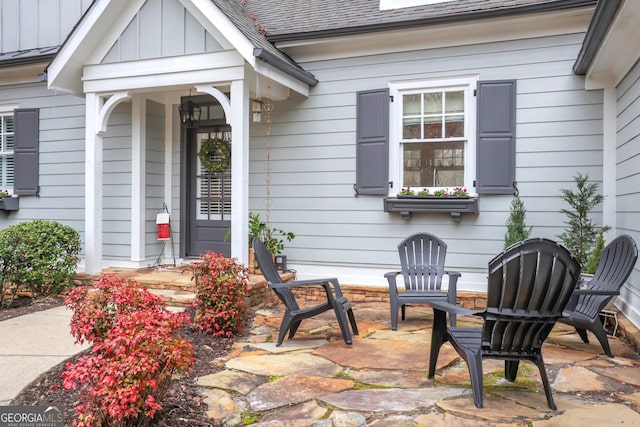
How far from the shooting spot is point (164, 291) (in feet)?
18.9

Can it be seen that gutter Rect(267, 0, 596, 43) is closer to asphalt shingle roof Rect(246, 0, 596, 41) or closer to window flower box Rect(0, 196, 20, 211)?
asphalt shingle roof Rect(246, 0, 596, 41)

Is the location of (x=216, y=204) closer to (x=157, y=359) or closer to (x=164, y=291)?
(x=164, y=291)

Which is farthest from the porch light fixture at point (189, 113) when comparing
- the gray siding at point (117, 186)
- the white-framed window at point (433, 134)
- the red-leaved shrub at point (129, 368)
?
the red-leaved shrub at point (129, 368)

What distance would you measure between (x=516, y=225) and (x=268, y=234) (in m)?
2.89

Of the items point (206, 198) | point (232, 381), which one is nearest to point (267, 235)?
point (206, 198)

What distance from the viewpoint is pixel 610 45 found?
4.33 metres

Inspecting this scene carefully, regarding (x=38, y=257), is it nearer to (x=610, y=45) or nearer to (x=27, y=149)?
(x=27, y=149)

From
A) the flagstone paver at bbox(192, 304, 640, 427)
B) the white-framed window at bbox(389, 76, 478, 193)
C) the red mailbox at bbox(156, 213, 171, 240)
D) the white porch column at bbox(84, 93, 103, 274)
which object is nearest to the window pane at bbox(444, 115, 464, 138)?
the white-framed window at bbox(389, 76, 478, 193)

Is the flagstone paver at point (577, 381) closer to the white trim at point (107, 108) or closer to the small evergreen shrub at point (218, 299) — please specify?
the small evergreen shrub at point (218, 299)

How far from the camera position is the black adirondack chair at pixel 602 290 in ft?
12.6

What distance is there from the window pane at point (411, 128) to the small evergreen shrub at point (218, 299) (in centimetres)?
277

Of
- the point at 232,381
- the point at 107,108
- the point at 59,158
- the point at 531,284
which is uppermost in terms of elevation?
the point at 107,108

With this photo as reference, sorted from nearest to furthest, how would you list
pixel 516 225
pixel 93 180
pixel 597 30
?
pixel 597 30, pixel 516 225, pixel 93 180

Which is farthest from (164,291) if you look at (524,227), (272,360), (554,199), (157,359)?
(554,199)
